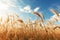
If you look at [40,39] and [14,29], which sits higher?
[14,29]

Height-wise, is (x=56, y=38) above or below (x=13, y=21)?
below

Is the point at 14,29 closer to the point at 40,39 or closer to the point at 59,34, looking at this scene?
the point at 40,39

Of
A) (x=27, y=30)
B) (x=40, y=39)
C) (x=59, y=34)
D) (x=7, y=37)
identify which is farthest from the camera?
(x=59, y=34)

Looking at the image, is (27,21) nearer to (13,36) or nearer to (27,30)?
(27,30)

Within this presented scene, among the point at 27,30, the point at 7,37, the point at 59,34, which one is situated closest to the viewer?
the point at 7,37

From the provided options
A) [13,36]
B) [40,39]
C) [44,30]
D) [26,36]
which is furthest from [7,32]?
[44,30]

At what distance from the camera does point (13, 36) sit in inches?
77.0

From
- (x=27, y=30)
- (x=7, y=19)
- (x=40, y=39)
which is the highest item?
(x=7, y=19)

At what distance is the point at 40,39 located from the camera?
199 cm

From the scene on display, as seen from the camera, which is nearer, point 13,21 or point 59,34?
point 13,21

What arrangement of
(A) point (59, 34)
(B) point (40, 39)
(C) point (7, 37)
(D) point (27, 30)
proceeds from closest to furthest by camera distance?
(C) point (7, 37) → (B) point (40, 39) → (D) point (27, 30) → (A) point (59, 34)

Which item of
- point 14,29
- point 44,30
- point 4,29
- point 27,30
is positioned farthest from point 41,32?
point 4,29

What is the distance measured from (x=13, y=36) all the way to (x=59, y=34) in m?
0.70

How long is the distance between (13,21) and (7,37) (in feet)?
0.98
